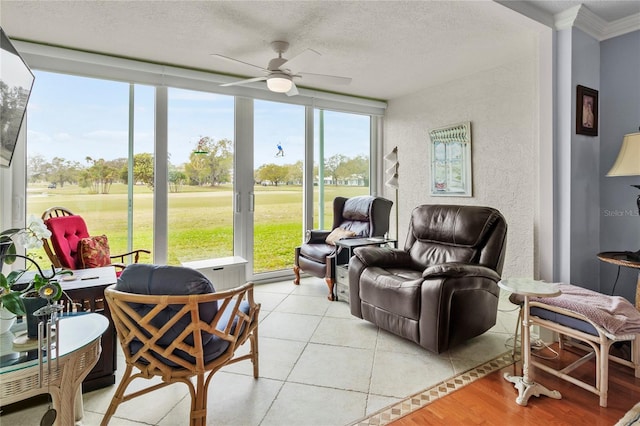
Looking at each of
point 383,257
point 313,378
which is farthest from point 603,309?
point 313,378

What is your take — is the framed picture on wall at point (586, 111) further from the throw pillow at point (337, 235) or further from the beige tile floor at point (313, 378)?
the throw pillow at point (337, 235)

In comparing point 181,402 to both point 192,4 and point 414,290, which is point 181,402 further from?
point 192,4

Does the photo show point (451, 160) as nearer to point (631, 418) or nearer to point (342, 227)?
point (342, 227)

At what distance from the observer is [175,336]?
158cm

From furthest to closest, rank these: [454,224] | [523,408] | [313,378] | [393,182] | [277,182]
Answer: [393,182]
[277,182]
[454,224]
[313,378]
[523,408]

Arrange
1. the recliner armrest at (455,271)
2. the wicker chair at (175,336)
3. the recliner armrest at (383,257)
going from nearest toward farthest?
the wicker chair at (175,336)
the recliner armrest at (455,271)
the recliner armrest at (383,257)

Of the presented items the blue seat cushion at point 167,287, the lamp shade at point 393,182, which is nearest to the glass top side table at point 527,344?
the blue seat cushion at point 167,287

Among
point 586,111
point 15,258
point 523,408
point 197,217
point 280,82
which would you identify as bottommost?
point 523,408

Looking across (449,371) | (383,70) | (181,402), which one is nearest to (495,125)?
(383,70)

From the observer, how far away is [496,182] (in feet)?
12.6

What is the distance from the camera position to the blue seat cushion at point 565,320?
6.35 ft

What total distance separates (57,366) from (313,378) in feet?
4.56

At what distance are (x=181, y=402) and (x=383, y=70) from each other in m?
3.66

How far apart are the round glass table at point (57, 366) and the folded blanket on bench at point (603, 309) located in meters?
2.40
